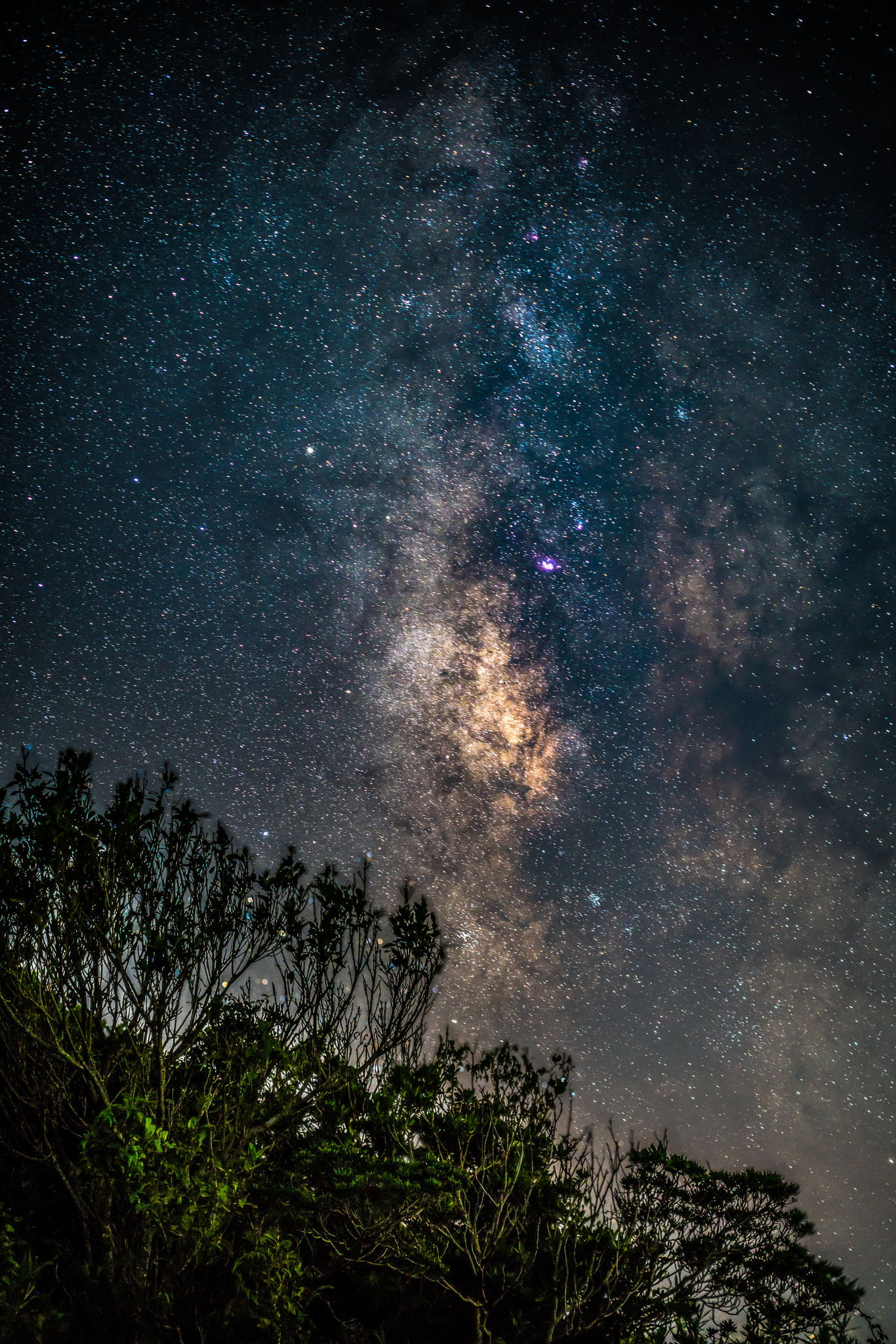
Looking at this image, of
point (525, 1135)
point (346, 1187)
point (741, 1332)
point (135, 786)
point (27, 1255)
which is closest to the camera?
point (27, 1255)

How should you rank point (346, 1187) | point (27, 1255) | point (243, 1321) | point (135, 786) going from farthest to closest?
1. point (346, 1187)
2. point (243, 1321)
3. point (135, 786)
4. point (27, 1255)

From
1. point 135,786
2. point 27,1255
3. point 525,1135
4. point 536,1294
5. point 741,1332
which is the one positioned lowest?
point 27,1255

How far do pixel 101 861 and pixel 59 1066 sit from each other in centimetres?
260

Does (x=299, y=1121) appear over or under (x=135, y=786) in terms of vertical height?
under

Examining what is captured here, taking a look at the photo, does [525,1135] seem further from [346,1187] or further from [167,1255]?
[167,1255]

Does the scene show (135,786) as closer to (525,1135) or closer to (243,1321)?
(243,1321)

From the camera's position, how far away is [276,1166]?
33.7ft

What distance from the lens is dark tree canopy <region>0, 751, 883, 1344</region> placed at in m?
7.00

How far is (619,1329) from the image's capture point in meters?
9.56

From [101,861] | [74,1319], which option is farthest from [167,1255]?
[101,861]

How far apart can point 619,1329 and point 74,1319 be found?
24.0 ft

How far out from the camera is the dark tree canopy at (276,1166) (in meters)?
7.00

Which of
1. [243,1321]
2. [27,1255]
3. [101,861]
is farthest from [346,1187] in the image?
[101,861]

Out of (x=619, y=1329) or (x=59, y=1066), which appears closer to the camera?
(x=59, y=1066)
